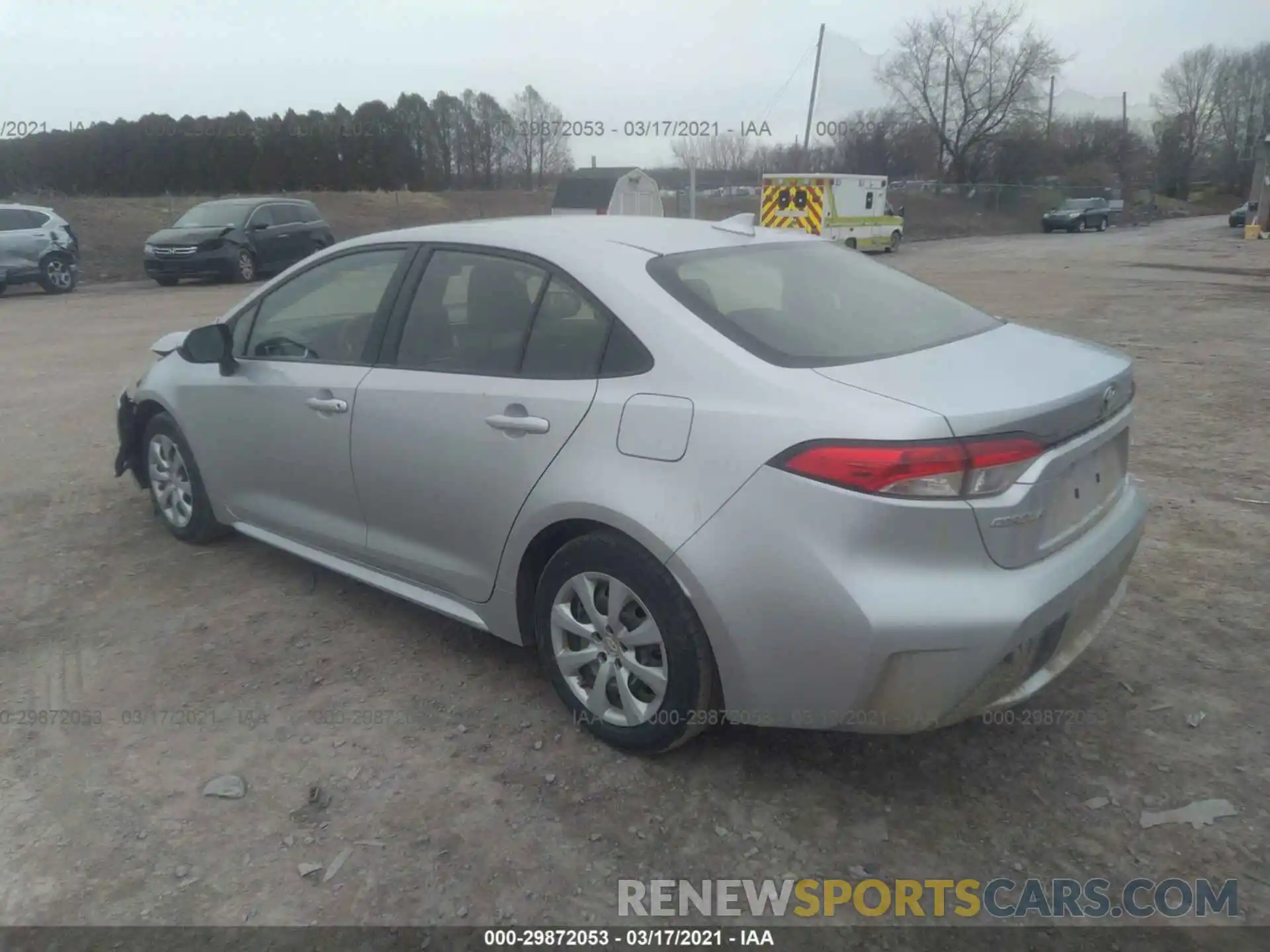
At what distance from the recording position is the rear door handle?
10.1 feet

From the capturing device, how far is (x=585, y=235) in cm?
342

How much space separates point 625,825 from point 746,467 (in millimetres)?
1063

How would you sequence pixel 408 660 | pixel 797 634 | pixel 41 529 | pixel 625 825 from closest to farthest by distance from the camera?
pixel 797 634 → pixel 625 825 → pixel 408 660 → pixel 41 529

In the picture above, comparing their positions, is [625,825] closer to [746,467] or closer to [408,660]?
[746,467]

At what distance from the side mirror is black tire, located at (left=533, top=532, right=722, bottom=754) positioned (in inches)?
77.8

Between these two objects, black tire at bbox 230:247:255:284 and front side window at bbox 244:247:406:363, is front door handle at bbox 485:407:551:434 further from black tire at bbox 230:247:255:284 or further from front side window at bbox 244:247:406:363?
black tire at bbox 230:247:255:284

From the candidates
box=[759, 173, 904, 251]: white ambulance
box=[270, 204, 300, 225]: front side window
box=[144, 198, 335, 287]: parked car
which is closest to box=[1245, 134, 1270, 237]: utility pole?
box=[759, 173, 904, 251]: white ambulance

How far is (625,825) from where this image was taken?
2785mm

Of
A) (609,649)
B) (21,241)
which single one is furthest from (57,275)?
(609,649)

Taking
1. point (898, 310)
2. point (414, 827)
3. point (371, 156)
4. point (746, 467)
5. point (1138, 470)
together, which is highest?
point (371, 156)

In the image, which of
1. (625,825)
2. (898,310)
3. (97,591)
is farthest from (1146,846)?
(97,591)

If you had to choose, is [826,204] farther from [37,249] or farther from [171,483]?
[171,483]

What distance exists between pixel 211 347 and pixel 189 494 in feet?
3.08

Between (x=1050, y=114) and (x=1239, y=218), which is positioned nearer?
(x=1239, y=218)
